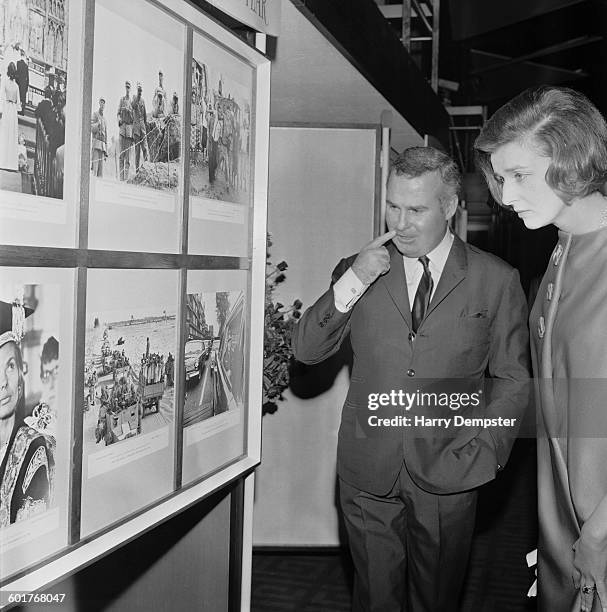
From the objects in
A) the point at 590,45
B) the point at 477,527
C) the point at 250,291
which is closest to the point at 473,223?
the point at 590,45

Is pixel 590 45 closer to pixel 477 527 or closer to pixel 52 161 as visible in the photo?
pixel 477 527

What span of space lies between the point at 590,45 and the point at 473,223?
4.64 m

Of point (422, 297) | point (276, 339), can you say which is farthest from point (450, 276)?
point (276, 339)

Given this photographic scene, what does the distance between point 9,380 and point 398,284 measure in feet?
5.37

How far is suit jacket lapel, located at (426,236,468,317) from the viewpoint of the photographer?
2.77 metres

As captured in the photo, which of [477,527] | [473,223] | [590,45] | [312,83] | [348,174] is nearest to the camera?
[312,83]

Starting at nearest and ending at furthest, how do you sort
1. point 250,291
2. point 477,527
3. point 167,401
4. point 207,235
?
point 167,401, point 207,235, point 250,291, point 477,527

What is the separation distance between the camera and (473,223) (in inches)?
602

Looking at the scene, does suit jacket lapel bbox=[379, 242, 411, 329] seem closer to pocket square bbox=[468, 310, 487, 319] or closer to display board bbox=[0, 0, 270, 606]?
pocket square bbox=[468, 310, 487, 319]

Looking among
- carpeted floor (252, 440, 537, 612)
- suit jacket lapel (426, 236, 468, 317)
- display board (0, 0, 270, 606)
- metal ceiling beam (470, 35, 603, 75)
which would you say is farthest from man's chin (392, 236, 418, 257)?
metal ceiling beam (470, 35, 603, 75)

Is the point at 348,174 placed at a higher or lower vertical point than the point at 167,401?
higher

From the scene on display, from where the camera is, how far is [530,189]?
1.87 metres

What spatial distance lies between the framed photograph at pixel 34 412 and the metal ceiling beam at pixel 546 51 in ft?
32.4

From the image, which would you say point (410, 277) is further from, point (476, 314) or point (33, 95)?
point (33, 95)
